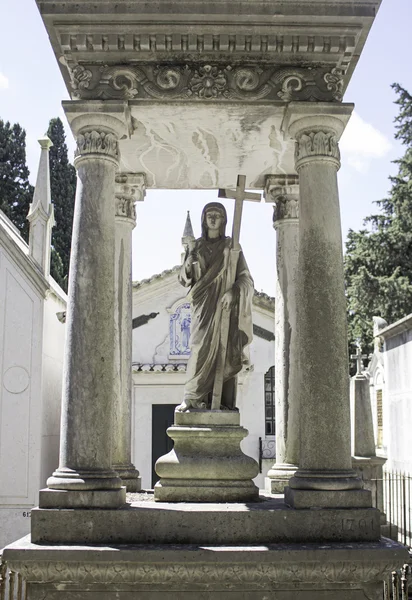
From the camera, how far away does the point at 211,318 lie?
28.4ft

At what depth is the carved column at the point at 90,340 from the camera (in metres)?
6.91

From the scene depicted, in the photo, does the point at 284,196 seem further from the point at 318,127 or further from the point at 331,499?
the point at 331,499

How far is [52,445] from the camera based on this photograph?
20.2 metres

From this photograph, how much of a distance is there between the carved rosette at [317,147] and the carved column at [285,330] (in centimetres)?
204

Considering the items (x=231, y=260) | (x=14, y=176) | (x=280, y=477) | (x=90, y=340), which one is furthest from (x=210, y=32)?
(x=14, y=176)

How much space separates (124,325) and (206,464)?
249 cm

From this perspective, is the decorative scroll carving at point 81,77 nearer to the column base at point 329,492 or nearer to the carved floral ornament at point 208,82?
the carved floral ornament at point 208,82

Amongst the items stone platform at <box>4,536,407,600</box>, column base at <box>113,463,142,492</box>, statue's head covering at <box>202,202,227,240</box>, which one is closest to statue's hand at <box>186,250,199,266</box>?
statue's head covering at <box>202,202,227,240</box>

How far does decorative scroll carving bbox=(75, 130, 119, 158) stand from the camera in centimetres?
755

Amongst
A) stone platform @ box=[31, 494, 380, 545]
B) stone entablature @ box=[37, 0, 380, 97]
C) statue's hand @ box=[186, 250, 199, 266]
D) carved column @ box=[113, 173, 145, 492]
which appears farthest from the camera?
carved column @ box=[113, 173, 145, 492]

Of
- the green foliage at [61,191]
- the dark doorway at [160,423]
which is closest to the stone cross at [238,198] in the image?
Result: the dark doorway at [160,423]

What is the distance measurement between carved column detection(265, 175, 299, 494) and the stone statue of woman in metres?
A: 0.90

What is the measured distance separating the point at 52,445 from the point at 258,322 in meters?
7.91

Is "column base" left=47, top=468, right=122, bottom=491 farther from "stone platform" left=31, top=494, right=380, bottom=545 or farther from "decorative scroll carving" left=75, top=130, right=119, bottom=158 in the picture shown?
"decorative scroll carving" left=75, top=130, right=119, bottom=158
